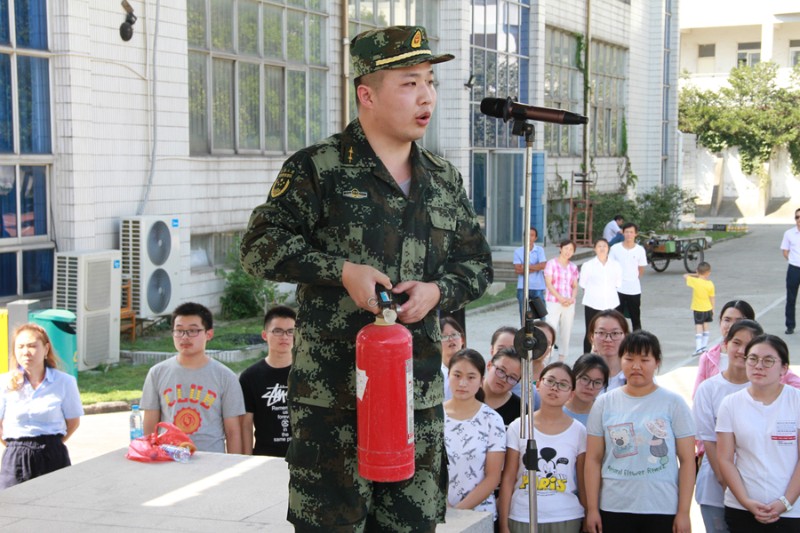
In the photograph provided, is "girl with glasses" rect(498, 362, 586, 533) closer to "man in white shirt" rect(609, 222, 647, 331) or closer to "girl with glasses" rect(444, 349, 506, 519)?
"girl with glasses" rect(444, 349, 506, 519)

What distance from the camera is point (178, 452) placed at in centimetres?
608

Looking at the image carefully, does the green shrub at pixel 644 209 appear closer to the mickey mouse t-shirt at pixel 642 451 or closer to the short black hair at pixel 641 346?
the short black hair at pixel 641 346

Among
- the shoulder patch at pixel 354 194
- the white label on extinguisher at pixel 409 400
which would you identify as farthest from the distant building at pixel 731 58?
the white label on extinguisher at pixel 409 400

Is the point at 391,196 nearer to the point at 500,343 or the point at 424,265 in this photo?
the point at 424,265

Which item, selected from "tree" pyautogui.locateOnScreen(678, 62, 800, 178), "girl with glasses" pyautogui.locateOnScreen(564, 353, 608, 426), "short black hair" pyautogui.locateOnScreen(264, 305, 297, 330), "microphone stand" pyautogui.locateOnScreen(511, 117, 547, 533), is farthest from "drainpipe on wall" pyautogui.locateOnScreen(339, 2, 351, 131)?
"tree" pyautogui.locateOnScreen(678, 62, 800, 178)

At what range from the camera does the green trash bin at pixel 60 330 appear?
12.1 metres

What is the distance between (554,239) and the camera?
106 feet

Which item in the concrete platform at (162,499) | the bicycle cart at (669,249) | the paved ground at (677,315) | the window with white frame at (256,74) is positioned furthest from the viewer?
the bicycle cart at (669,249)

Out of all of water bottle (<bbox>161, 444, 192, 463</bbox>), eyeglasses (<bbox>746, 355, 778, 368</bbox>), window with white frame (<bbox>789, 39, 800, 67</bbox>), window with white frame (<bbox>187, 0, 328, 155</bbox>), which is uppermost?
window with white frame (<bbox>789, 39, 800, 67</bbox>)

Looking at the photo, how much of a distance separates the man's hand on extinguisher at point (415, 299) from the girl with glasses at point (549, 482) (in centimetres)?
279

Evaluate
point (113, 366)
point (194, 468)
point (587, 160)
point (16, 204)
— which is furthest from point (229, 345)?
point (587, 160)

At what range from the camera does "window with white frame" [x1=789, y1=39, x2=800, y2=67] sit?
171 feet

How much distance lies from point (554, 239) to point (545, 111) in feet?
93.0

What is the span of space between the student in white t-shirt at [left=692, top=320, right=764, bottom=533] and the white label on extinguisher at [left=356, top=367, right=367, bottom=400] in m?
3.49
